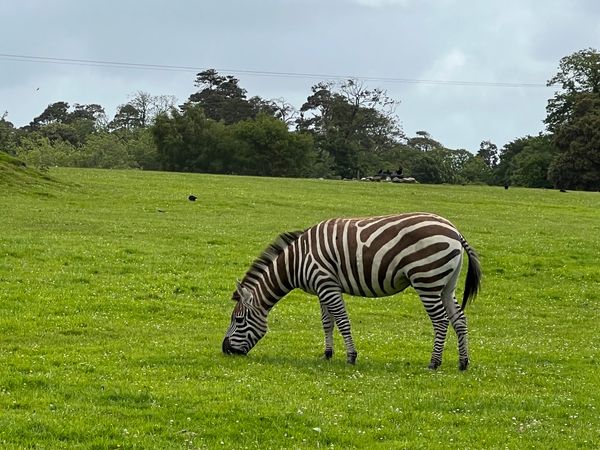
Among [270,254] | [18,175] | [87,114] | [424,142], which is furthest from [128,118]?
[270,254]

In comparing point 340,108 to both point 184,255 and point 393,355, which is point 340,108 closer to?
point 184,255

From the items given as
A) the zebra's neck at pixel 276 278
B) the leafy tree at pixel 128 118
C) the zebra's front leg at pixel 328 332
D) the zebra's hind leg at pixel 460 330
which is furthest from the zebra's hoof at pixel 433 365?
the leafy tree at pixel 128 118

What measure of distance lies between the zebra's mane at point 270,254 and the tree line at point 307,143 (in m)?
60.0

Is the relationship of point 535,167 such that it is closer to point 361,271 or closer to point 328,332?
point 328,332

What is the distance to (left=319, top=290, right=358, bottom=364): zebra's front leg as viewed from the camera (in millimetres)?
13312

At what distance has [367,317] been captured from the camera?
19.5m

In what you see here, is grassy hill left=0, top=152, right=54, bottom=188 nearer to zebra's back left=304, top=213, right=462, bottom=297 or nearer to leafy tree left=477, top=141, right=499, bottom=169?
zebra's back left=304, top=213, right=462, bottom=297

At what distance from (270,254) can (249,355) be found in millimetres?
1812

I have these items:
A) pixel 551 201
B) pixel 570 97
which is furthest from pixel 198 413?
pixel 570 97

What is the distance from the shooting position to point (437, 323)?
13.2 m

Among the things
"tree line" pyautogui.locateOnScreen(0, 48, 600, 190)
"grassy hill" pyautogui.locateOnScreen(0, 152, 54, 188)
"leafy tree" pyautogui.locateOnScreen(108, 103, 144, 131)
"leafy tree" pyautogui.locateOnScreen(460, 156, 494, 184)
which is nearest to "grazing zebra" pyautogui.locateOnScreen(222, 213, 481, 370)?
"grassy hill" pyautogui.locateOnScreen(0, 152, 54, 188)

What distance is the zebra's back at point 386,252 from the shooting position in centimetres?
1294

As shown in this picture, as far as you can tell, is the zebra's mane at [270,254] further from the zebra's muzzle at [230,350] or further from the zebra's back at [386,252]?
the zebra's muzzle at [230,350]

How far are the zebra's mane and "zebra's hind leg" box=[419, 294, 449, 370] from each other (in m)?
2.57
